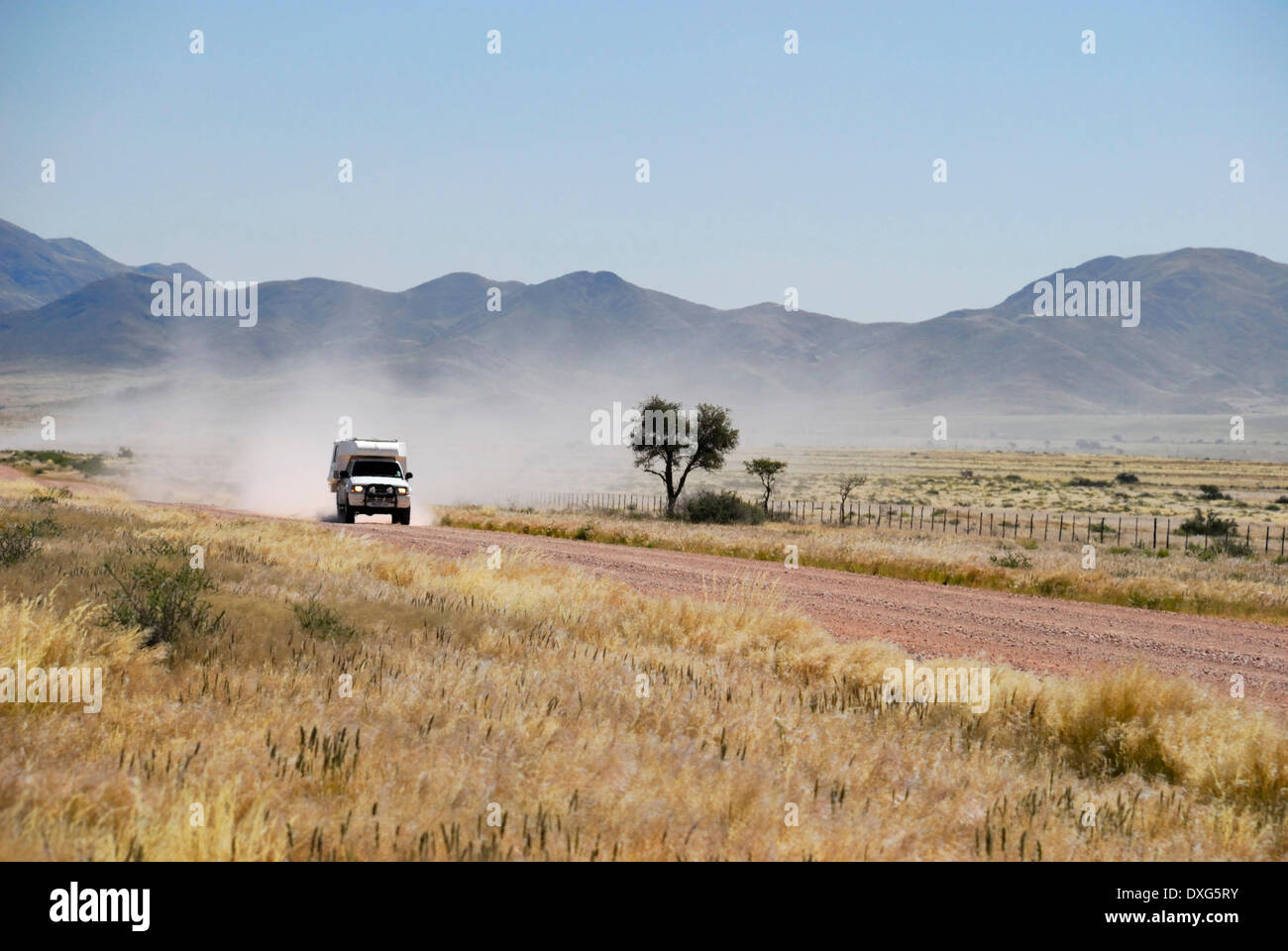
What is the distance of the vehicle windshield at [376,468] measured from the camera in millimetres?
34188

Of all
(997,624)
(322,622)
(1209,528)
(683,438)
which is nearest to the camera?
(322,622)

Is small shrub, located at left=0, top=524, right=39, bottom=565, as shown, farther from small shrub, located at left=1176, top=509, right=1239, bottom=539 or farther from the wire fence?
small shrub, located at left=1176, top=509, right=1239, bottom=539

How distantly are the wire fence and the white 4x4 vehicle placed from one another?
17997 mm

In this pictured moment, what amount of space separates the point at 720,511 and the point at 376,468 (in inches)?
728

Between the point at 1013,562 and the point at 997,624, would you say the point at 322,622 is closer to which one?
the point at 997,624

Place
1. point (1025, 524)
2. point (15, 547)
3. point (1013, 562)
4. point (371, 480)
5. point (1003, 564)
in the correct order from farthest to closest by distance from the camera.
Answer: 1. point (1025, 524)
2. point (371, 480)
3. point (1013, 562)
4. point (1003, 564)
5. point (15, 547)

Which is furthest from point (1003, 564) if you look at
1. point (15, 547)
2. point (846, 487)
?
point (846, 487)

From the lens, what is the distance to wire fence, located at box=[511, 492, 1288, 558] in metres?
44.2

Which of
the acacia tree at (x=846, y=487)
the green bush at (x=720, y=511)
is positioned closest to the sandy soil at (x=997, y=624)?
the green bush at (x=720, y=511)

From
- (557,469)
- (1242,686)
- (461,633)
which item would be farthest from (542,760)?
(557,469)

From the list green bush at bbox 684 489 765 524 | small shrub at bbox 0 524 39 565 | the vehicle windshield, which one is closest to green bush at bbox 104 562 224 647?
small shrub at bbox 0 524 39 565

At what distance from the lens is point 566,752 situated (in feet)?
20.2

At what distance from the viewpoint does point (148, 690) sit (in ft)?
23.0

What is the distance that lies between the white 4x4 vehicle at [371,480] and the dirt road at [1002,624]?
9.79m
